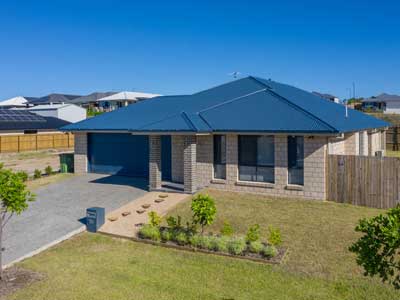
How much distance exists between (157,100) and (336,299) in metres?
22.2

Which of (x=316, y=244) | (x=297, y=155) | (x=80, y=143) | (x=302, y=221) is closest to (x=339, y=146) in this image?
(x=297, y=155)

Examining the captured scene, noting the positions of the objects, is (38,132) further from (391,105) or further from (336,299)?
(391,105)

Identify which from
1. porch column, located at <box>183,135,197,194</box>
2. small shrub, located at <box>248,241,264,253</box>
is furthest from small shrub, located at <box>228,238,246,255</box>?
porch column, located at <box>183,135,197,194</box>

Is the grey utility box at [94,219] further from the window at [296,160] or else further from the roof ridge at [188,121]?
→ the window at [296,160]

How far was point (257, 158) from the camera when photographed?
59.6 feet

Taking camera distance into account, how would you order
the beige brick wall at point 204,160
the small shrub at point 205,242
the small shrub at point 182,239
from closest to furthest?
the small shrub at point 205,242 → the small shrub at point 182,239 → the beige brick wall at point 204,160

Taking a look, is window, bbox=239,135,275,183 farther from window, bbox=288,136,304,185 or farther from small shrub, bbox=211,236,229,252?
small shrub, bbox=211,236,229,252

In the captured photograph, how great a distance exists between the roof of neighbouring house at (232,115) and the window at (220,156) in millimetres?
843

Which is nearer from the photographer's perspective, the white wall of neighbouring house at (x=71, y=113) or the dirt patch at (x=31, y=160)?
the dirt patch at (x=31, y=160)

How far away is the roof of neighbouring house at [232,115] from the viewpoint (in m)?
17.4

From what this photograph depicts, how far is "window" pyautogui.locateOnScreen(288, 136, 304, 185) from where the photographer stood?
17062 mm

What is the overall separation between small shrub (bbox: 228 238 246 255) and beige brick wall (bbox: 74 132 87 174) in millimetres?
16142

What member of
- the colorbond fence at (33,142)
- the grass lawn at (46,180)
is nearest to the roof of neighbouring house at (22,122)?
the colorbond fence at (33,142)

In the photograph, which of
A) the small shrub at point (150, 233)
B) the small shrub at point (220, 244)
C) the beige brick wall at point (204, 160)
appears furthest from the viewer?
the beige brick wall at point (204, 160)
